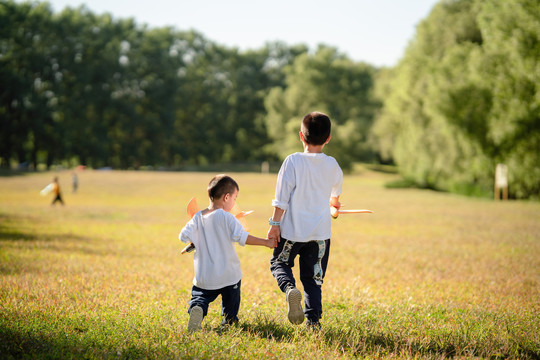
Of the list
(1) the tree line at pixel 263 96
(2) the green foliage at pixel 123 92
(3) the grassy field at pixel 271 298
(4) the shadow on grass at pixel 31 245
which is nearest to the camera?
(3) the grassy field at pixel 271 298

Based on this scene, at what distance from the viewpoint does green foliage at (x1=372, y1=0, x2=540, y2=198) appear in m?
24.1

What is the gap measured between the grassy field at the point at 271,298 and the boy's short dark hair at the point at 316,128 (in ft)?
5.97

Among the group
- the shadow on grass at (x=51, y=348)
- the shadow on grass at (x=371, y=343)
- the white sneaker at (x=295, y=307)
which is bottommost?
the shadow on grass at (x=371, y=343)

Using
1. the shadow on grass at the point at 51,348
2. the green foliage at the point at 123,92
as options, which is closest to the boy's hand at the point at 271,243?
the shadow on grass at the point at 51,348

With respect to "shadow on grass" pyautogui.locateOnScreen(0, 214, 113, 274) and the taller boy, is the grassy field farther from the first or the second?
the taller boy

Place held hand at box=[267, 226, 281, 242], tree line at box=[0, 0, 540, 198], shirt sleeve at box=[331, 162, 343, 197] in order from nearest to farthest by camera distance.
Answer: held hand at box=[267, 226, 281, 242] → shirt sleeve at box=[331, 162, 343, 197] → tree line at box=[0, 0, 540, 198]

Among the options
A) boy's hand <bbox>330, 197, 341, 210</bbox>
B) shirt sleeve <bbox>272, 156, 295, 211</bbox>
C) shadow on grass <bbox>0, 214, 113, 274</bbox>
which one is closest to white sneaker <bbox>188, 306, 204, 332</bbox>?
shirt sleeve <bbox>272, 156, 295, 211</bbox>

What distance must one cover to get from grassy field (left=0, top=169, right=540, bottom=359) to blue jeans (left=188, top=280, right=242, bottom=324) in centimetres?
14

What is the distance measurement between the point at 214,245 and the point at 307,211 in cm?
94

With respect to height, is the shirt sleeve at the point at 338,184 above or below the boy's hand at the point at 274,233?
above

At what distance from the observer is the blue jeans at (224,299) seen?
424 centimetres

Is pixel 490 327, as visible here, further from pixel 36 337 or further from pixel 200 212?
pixel 36 337

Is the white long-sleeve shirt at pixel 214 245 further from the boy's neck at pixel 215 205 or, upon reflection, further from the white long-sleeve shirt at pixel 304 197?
the white long-sleeve shirt at pixel 304 197

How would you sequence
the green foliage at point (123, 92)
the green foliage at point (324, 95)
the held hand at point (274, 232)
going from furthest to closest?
the green foliage at point (324, 95), the green foliage at point (123, 92), the held hand at point (274, 232)
